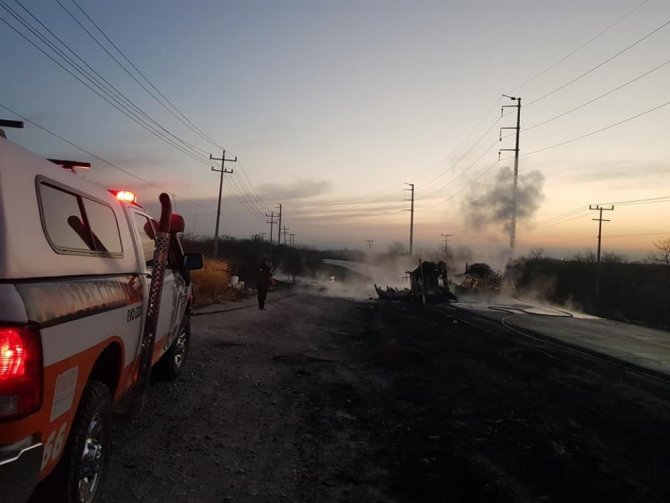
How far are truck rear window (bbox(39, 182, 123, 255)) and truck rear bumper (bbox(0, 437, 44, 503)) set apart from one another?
110cm

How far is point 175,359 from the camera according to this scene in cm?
780

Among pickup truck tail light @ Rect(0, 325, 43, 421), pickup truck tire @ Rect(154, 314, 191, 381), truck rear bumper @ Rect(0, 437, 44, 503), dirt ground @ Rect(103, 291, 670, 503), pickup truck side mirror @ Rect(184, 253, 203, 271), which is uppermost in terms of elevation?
pickup truck side mirror @ Rect(184, 253, 203, 271)

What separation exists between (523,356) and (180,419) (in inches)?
300

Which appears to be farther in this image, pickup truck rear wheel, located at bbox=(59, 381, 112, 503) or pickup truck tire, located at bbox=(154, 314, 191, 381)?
pickup truck tire, located at bbox=(154, 314, 191, 381)

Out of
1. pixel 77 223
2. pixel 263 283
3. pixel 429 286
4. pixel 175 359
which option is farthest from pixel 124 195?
pixel 429 286

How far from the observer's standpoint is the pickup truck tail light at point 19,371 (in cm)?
240

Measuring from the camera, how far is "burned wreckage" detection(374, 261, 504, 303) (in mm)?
32031

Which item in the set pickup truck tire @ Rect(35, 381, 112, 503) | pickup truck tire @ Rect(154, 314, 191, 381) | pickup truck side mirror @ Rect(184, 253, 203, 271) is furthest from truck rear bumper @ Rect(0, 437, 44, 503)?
pickup truck tire @ Rect(154, 314, 191, 381)

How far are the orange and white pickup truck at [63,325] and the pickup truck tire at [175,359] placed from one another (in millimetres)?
2577

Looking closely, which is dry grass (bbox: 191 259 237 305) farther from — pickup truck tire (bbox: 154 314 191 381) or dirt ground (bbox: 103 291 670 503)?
pickup truck tire (bbox: 154 314 191 381)

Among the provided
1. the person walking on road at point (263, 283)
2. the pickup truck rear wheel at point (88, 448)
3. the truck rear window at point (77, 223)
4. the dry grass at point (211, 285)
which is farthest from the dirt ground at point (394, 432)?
the dry grass at point (211, 285)

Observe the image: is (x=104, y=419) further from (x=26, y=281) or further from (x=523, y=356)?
(x=523, y=356)

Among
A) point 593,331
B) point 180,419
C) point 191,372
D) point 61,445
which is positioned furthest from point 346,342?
point 61,445

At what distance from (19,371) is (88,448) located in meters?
1.23
